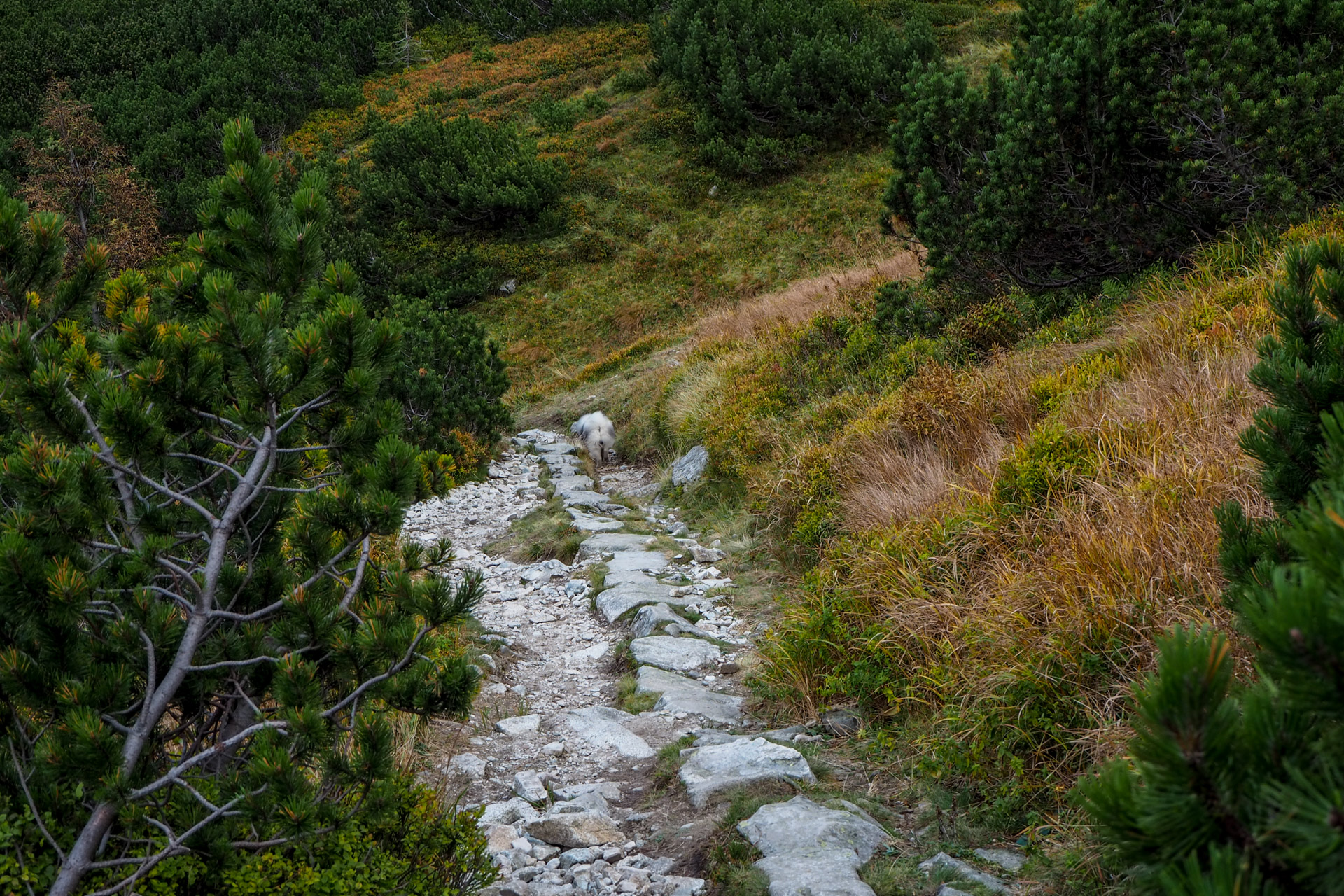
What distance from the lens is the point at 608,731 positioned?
4789 millimetres

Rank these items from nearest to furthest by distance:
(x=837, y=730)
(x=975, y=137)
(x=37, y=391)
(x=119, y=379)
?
(x=37, y=391) < (x=119, y=379) < (x=837, y=730) < (x=975, y=137)

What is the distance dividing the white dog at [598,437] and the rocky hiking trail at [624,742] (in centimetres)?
436

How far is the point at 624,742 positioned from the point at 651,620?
1660mm

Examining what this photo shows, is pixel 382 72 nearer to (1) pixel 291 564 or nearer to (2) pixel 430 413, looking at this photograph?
(2) pixel 430 413

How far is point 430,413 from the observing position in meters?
11.6

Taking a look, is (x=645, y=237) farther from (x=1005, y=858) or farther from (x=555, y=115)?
(x=1005, y=858)

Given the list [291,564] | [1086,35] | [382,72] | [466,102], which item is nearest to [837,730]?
[291,564]

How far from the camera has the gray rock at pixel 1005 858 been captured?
10.0 feet

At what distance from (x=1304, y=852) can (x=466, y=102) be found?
33.2 meters

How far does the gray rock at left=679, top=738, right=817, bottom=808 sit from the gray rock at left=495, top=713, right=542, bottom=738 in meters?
1.07

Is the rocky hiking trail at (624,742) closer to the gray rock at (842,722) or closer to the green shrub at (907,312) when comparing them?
the gray rock at (842,722)

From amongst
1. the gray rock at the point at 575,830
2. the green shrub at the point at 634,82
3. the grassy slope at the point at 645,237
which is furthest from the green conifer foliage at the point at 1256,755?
the green shrub at the point at 634,82

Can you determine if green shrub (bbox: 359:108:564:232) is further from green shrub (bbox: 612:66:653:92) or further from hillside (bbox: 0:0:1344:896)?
hillside (bbox: 0:0:1344:896)

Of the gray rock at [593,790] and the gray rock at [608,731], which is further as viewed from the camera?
the gray rock at [608,731]
